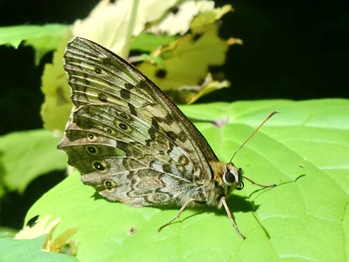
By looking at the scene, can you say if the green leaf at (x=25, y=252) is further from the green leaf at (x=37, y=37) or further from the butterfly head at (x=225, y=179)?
the green leaf at (x=37, y=37)

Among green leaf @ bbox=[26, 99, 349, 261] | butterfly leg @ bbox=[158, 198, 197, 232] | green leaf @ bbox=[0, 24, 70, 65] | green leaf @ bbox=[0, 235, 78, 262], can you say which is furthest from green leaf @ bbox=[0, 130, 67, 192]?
green leaf @ bbox=[0, 235, 78, 262]

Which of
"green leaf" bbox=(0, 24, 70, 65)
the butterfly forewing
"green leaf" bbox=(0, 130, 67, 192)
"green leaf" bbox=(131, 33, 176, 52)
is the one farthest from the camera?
"green leaf" bbox=(0, 130, 67, 192)

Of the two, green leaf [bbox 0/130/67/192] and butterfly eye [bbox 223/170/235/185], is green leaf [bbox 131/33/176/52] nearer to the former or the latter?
butterfly eye [bbox 223/170/235/185]

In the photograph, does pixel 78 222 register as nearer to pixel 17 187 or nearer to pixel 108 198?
pixel 108 198

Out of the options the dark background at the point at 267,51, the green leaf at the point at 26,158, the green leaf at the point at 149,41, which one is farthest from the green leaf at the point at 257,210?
the dark background at the point at 267,51

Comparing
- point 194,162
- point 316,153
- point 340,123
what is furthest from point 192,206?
point 340,123

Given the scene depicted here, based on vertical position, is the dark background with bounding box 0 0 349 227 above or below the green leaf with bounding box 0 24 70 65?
below

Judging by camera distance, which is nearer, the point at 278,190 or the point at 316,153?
the point at 278,190
